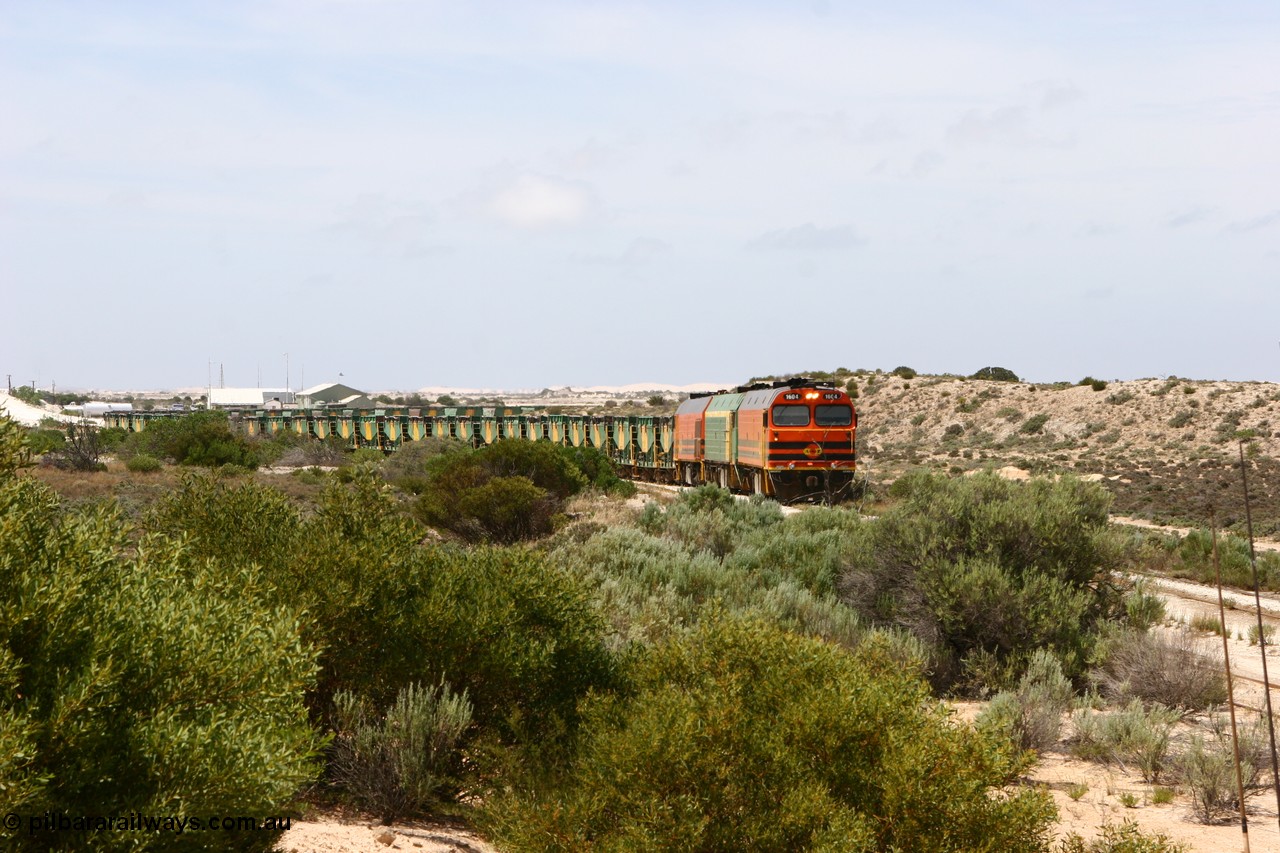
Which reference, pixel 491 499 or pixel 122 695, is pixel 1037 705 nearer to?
pixel 122 695

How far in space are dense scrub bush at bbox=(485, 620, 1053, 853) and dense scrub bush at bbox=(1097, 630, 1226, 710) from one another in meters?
6.34

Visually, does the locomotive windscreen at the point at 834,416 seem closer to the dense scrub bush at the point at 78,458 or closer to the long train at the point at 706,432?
the long train at the point at 706,432

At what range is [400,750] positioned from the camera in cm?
736

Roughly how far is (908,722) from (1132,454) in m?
55.5

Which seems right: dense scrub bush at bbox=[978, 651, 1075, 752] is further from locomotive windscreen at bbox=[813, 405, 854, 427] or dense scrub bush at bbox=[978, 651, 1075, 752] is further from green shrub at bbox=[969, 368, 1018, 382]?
green shrub at bbox=[969, 368, 1018, 382]

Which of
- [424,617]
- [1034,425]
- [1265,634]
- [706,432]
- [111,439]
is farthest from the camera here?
[1034,425]

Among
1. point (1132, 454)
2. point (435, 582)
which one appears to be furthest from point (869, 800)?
point (1132, 454)

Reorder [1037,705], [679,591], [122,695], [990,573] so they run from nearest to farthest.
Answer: [122,695], [1037,705], [990,573], [679,591]

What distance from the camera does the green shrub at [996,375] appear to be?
87.4 metres

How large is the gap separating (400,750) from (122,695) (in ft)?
9.52

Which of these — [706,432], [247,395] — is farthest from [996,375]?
[247,395]

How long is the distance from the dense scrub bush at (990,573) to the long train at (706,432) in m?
15.1

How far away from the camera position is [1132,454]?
56781 millimetres

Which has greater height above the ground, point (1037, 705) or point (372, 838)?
point (372, 838)
